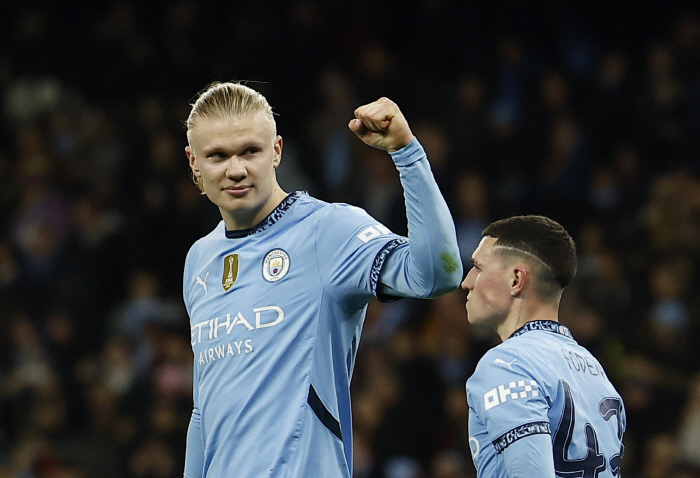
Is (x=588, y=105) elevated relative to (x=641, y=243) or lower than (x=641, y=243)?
elevated

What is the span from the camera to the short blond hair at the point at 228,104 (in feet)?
11.1

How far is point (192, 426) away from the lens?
11.8 feet

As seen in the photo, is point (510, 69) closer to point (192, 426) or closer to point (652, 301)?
point (652, 301)

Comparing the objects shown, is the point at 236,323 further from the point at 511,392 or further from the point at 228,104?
the point at 511,392

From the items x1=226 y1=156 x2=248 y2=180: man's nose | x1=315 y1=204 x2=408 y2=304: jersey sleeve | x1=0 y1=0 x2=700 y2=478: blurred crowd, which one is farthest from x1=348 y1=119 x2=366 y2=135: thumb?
x1=0 y1=0 x2=700 y2=478: blurred crowd

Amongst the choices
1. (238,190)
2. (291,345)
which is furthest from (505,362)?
(238,190)

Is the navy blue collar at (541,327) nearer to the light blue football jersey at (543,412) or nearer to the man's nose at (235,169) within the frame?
the light blue football jersey at (543,412)

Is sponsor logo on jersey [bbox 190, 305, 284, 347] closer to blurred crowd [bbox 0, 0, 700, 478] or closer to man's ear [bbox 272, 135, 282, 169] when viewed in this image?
man's ear [bbox 272, 135, 282, 169]

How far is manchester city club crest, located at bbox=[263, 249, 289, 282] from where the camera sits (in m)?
3.31

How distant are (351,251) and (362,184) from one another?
21.3 ft

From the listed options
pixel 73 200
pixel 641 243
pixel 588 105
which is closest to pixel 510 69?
pixel 588 105

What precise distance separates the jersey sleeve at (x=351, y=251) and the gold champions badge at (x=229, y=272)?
13.3 inches

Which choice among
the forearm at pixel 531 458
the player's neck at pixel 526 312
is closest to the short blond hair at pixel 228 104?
the player's neck at pixel 526 312

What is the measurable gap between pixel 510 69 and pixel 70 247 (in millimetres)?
4605
